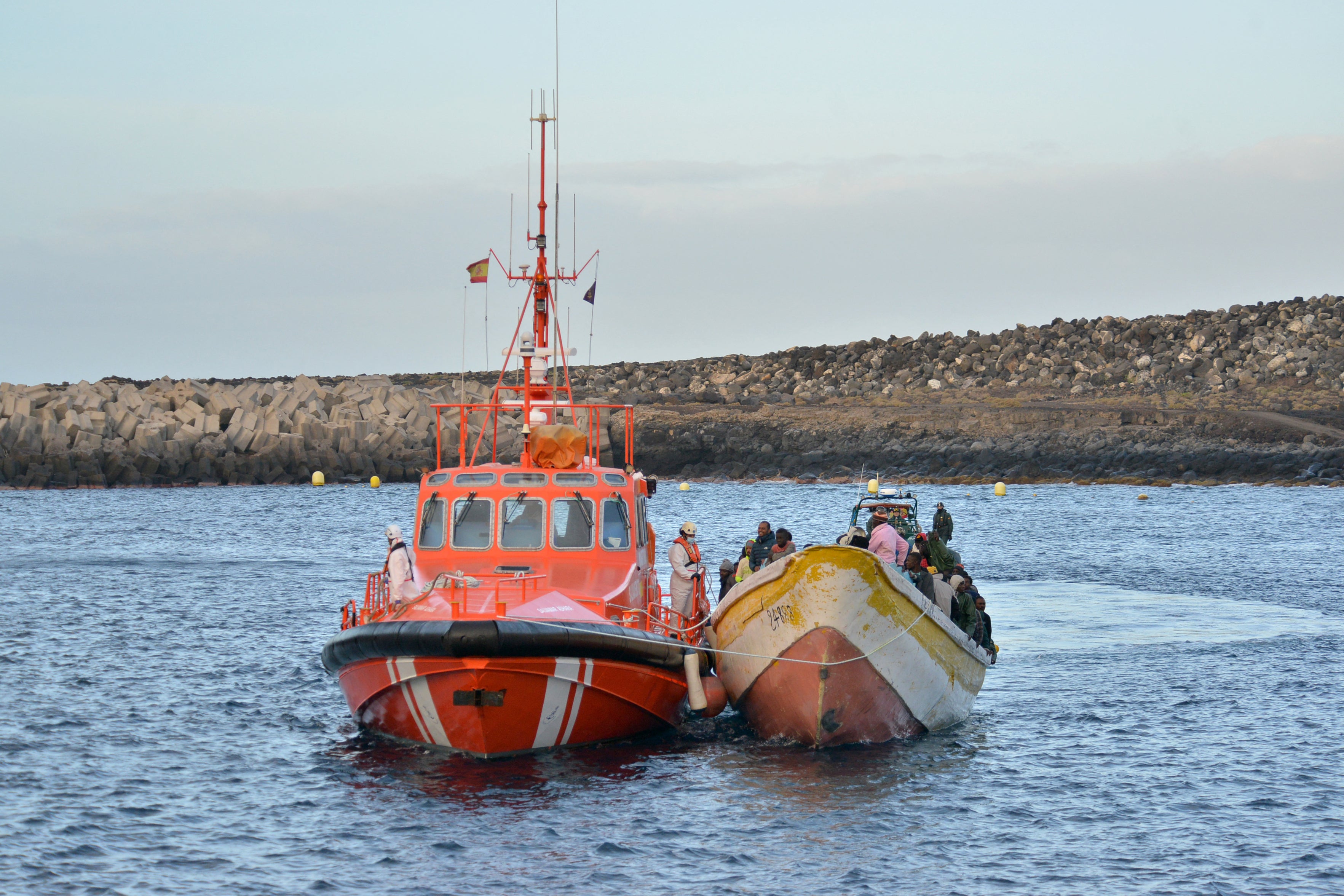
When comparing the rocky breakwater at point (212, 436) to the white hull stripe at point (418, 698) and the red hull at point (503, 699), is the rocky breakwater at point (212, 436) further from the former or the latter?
the white hull stripe at point (418, 698)

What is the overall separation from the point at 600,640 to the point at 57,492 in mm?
65103

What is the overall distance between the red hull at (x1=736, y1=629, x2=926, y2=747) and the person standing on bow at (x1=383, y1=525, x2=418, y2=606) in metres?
3.76

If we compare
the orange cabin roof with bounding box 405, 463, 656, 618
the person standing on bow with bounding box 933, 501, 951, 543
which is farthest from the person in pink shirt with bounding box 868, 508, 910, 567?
the person standing on bow with bounding box 933, 501, 951, 543

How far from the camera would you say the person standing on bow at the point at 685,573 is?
15.6m

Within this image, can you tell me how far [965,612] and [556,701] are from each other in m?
5.72

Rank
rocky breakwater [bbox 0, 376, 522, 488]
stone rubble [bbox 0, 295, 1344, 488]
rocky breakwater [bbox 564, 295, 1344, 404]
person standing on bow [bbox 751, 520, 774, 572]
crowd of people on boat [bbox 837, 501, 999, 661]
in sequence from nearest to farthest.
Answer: crowd of people on boat [bbox 837, 501, 999, 661] < person standing on bow [bbox 751, 520, 774, 572] < rocky breakwater [bbox 0, 376, 522, 488] < stone rubble [bbox 0, 295, 1344, 488] < rocky breakwater [bbox 564, 295, 1344, 404]

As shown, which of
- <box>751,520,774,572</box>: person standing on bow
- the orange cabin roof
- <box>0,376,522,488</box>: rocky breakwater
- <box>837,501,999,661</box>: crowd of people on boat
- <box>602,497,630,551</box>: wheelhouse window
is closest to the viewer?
the orange cabin roof

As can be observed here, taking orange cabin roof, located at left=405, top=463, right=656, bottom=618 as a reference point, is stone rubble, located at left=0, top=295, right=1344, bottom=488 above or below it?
above

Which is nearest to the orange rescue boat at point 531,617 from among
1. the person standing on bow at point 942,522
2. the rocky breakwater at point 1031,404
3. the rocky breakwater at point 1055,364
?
the person standing on bow at point 942,522

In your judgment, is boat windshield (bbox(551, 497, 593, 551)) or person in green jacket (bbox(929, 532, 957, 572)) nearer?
boat windshield (bbox(551, 497, 593, 551))

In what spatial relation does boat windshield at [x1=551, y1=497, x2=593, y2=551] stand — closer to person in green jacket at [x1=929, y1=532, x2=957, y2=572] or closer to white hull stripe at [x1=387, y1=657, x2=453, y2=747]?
white hull stripe at [x1=387, y1=657, x2=453, y2=747]

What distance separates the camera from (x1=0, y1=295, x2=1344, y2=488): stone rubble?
7325 cm

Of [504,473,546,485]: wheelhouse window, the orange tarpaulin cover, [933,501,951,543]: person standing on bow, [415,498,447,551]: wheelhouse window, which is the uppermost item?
the orange tarpaulin cover

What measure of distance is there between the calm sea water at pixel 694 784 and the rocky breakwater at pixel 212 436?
44822 mm
